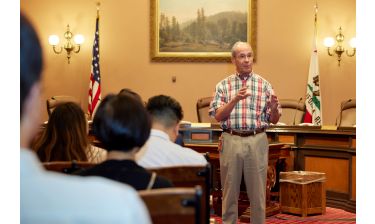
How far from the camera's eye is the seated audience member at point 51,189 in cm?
87

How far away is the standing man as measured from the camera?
4.33 metres

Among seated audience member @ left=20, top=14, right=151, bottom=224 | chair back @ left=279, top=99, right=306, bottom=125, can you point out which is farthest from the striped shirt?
chair back @ left=279, top=99, right=306, bottom=125

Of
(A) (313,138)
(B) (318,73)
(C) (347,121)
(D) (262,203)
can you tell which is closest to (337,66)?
(B) (318,73)

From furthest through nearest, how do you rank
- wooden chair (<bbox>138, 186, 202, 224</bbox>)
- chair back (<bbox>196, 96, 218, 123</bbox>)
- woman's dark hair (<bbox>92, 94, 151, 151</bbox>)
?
chair back (<bbox>196, 96, 218, 123</bbox>), woman's dark hair (<bbox>92, 94, 151, 151</bbox>), wooden chair (<bbox>138, 186, 202, 224</bbox>)

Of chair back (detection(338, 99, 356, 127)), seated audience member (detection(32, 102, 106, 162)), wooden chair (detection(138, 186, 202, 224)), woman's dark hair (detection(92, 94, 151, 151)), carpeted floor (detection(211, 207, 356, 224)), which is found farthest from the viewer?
chair back (detection(338, 99, 356, 127))

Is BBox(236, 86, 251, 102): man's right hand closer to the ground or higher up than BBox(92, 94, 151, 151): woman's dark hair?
higher up

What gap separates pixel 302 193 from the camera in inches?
233

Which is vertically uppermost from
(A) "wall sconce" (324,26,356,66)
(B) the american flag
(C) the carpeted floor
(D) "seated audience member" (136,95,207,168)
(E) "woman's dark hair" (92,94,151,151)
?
(A) "wall sconce" (324,26,356,66)

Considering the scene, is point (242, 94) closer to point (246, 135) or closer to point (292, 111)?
point (246, 135)

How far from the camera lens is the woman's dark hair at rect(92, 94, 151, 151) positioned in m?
1.57

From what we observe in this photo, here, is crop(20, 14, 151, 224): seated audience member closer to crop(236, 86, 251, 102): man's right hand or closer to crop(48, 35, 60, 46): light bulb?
crop(236, 86, 251, 102): man's right hand

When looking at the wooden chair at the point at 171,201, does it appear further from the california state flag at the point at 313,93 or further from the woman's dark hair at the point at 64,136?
the california state flag at the point at 313,93

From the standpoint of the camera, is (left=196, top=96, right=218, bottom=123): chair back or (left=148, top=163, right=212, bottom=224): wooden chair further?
(left=196, top=96, right=218, bottom=123): chair back
